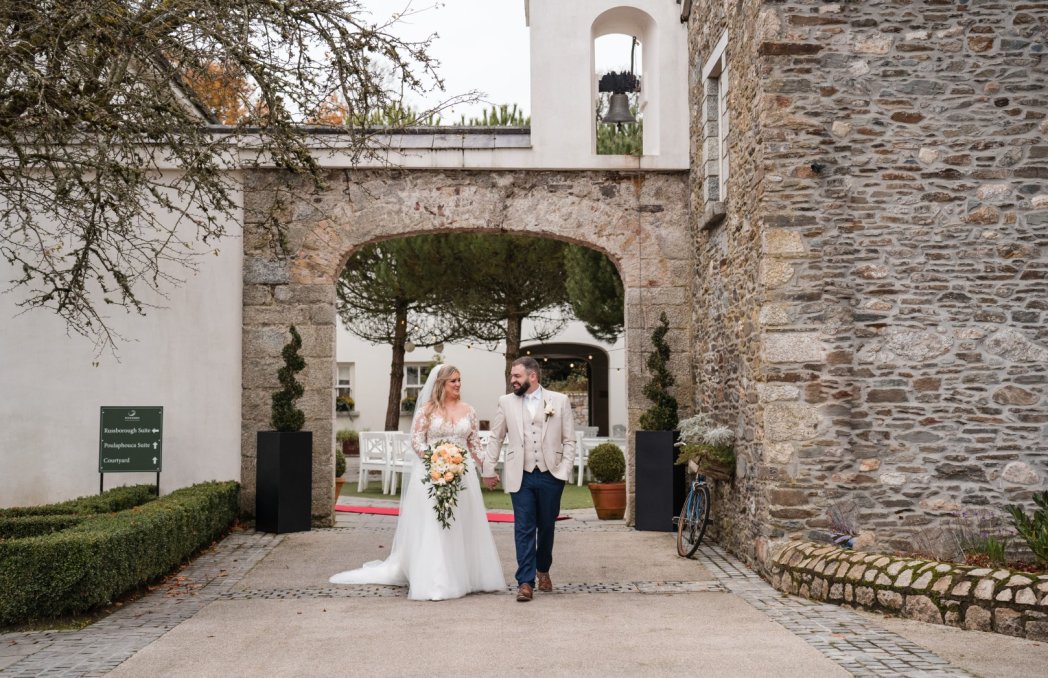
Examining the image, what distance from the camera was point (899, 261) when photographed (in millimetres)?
8039

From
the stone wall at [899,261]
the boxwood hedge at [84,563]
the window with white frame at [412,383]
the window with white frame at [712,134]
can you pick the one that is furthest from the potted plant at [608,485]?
the window with white frame at [412,383]

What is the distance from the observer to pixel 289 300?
447 inches

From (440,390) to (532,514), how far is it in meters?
1.26

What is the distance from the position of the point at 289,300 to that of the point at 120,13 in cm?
472

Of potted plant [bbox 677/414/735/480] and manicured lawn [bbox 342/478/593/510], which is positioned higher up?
potted plant [bbox 677/414/735/480]

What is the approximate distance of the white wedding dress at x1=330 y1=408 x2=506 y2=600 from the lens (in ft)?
25.1

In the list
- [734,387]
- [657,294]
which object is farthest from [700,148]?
[734,387]

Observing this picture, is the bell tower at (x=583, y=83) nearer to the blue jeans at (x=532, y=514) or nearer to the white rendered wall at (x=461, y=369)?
the blue jeans at (x=532, y=514)

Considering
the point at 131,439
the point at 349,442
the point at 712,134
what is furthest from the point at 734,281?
the point at 349,442

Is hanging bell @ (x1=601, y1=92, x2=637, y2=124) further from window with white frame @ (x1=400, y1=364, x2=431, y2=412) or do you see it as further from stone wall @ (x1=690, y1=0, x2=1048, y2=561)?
window with white frame @ (x1=400, y1=364, x2=431, y2=412)

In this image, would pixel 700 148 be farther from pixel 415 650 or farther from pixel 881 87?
pixel 415 650

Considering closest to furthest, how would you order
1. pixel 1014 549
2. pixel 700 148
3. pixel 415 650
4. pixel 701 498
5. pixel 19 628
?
pixel 415 650 → pixel 19 628 → pixel 1014 549 → pixel 701 498 → pixel 700 148

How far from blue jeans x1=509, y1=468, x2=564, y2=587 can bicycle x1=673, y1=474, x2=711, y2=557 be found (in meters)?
1.85

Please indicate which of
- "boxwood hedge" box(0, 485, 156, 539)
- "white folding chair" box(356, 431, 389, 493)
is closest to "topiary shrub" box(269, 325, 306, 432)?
"boxwood hedge" box(0, 485, 156, 539)
